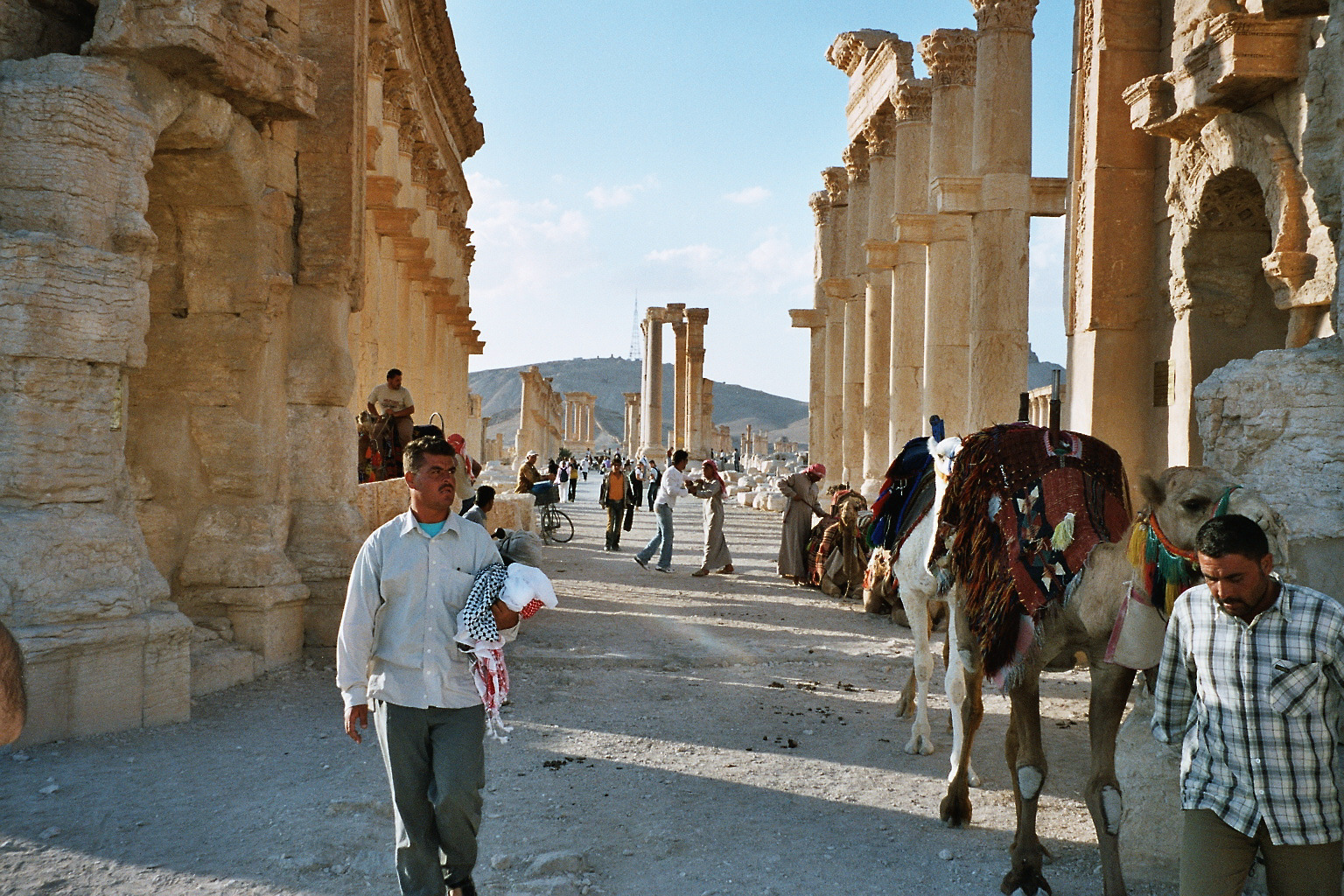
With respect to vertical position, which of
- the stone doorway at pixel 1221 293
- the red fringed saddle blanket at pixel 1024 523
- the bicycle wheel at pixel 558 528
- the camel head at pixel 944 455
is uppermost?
the stone doorway at pixel 1221 293

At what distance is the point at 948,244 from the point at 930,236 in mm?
395

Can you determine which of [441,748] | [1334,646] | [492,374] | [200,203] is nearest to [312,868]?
[441,748]

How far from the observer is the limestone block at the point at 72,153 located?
6316 mm

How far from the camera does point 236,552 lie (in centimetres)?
832

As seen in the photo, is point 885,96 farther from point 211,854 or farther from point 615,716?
point 211,854

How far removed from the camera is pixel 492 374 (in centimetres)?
16338

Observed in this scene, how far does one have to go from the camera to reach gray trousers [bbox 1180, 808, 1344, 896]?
3129 millimetres

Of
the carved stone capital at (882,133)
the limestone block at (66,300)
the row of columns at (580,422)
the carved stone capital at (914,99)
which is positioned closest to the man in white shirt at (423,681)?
the limestone block at (66,300)

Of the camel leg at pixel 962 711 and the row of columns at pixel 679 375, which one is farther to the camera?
the row of columns at pixel 679 375

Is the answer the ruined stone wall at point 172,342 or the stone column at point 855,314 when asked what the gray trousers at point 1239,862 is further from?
the stone column at point 855,314

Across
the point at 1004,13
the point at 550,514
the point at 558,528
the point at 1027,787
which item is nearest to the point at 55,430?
the point at 1027,787

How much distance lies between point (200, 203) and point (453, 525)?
575cm

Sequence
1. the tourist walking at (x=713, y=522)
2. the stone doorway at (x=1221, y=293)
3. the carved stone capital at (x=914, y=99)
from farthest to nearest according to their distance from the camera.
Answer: the carved stone capital at (x=914, y=99) → the tourist walking at (x=713, y=522) → the stone doorway at (x=1221, y=293)

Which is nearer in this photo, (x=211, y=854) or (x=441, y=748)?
(x=441, y=748)
